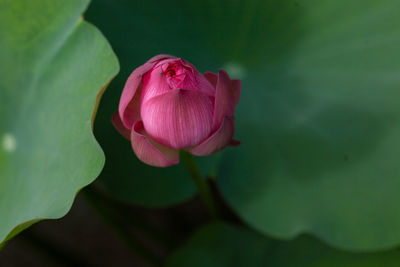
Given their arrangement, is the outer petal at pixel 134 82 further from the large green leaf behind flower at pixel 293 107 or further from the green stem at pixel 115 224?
the green stem at pixel 115 224

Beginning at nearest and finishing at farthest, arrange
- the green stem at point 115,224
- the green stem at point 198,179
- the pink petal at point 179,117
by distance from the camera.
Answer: the pink petal at point 179,117, the green stem at point 198,179, the green stem at point 115,224

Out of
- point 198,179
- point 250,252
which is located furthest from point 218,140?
point 250,252

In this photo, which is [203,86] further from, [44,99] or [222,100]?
[44,99]

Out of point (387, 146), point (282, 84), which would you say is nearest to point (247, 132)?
point (282, 84)

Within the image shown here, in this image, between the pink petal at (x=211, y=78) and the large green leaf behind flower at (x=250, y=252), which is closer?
the pink petal at (x=211, y=78)

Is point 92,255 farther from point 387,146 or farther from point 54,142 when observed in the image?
point 387,146

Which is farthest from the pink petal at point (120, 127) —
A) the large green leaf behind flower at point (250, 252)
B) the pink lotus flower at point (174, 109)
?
the large green leaf behind flower at point (250, 252)

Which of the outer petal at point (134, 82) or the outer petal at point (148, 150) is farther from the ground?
the outer petal at point (134, 82)
